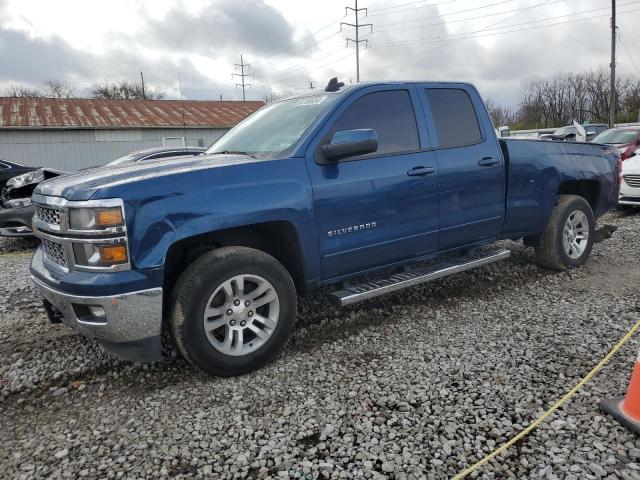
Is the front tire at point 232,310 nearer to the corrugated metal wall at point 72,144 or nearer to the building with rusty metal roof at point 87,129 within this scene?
the building with rusty metal roof at point 87,129

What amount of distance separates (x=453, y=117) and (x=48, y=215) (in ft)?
10.9

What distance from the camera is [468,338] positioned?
3.67 m

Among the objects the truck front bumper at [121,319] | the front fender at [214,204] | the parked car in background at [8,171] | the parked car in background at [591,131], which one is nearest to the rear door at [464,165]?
the front fender at [214,204]

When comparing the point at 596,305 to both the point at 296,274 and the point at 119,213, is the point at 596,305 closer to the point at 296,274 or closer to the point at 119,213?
the point at 296,274

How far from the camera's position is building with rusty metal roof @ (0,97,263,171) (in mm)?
22453

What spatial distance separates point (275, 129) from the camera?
3887 mm

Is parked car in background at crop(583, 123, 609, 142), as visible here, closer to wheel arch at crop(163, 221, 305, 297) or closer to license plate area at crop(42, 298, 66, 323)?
wheel arch at crop(163, 221, 305, 297)

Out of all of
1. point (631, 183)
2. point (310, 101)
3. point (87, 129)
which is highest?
point (87, 129)

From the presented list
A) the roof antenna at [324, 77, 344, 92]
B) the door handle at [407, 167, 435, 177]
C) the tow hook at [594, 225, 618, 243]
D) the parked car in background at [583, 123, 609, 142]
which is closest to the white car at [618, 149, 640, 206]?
the parked car in background at [583, 123, 609, 142]

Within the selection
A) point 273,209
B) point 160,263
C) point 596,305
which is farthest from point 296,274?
point 596,305

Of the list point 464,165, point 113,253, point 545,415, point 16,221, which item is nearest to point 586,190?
point 464,165

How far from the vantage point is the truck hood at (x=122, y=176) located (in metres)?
2.79

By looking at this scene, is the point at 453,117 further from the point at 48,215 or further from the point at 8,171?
the point at 8,171

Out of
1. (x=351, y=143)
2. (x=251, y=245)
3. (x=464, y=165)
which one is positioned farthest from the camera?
(x=464, y=165)
